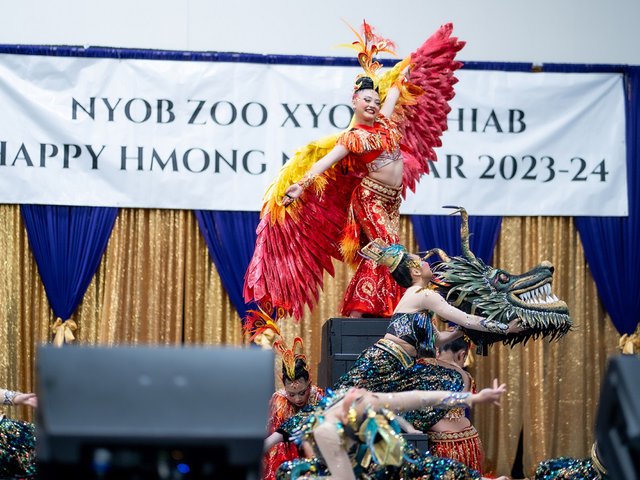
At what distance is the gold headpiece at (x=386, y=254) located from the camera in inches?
214

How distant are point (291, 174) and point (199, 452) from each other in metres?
3.53

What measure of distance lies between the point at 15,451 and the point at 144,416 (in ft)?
9.46

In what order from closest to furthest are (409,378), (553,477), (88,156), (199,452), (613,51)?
1. (199,452)
2. (553,477)
3. (409,378)
4. (88,156)
5. (613,51)

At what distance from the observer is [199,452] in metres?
2.86

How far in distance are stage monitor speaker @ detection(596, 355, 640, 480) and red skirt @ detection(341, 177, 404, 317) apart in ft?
10.0

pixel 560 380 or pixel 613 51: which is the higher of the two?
pixel 613 51

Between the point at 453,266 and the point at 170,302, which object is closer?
the point at 453,266

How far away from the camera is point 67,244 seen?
800 cm

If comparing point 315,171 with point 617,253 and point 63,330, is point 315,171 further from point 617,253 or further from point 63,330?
point 617,253

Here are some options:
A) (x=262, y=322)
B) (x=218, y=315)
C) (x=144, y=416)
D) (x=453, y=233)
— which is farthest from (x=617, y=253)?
(x=144, y=416)

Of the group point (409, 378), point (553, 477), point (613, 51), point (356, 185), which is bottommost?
point (553, 477)

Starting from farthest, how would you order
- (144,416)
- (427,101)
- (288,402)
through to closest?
(427,101) → (288,402) → (144,416)

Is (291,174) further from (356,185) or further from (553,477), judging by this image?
(553,477)

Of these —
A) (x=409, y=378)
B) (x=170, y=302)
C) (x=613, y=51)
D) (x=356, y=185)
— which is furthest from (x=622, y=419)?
(x=613, y=51)
